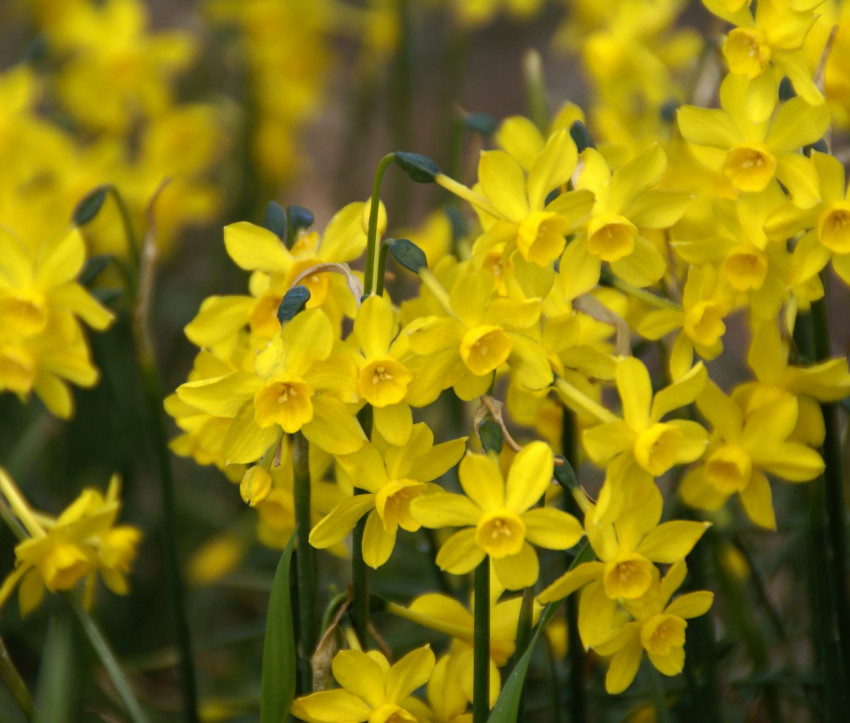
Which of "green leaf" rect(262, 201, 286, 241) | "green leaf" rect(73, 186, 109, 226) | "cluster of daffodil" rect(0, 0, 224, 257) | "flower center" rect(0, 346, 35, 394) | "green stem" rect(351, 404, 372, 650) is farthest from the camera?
"cluster of daffodil" rect(0, 0, 224, 257)

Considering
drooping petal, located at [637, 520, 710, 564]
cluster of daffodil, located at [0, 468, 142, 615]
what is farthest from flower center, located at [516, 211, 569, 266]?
cluster of daffodil, located at [0, 468, 142, 615]

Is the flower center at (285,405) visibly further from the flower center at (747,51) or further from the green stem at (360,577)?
the flower center at (747,51)

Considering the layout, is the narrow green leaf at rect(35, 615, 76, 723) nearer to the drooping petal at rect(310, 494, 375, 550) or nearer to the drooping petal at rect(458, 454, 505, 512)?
the drooping petal at rect(310, 494, 375, 550)

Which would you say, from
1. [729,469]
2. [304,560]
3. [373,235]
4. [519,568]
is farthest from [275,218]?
[729,469]

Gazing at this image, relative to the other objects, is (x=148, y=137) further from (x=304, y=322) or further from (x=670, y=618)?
(x=670, y=618)

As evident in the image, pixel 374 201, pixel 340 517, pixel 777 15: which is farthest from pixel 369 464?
pixel 777 15
